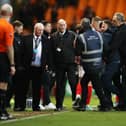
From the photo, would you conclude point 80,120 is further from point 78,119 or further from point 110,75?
point 110,75

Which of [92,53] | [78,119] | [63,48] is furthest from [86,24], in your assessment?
[78,119]

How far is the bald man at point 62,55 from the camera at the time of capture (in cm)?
1773

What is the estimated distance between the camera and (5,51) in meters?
14.8

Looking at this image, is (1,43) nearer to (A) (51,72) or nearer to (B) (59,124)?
(B) (59,124)

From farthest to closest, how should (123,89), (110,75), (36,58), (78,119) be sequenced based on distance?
(123,89) → (110,75) → (36,58) → (78,119)

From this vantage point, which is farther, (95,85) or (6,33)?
(95,85)

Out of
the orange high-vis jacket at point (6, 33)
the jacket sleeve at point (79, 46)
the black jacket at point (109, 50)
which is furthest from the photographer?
the black jacket at point (109, 50)

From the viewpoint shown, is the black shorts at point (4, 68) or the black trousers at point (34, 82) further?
the black trousers at point (34, 82)

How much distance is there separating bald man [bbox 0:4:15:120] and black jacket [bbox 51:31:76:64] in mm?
3202

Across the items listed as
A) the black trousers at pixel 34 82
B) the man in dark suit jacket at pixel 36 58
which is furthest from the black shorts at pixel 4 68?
the black trousers at pixel 34 82

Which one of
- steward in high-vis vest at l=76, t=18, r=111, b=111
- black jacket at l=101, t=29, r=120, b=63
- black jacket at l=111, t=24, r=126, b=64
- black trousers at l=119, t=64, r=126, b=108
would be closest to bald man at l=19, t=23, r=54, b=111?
steward in high-vis vest at l=76, t=18, r=111, b=111

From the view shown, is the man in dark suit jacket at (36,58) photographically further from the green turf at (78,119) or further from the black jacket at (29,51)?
the green turf at (78,119)

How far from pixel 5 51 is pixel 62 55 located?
335 centimetres

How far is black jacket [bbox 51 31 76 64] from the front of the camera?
58.9 feet
